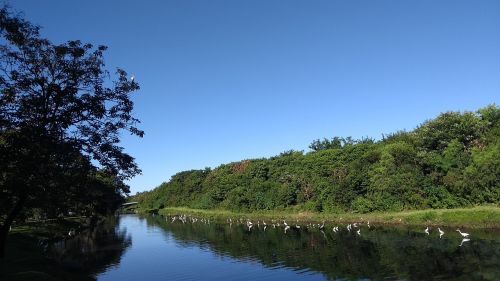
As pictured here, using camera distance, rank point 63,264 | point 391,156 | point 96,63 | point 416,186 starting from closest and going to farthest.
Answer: point 96,63 → point 63,264 → point 416,186 → point 391,156

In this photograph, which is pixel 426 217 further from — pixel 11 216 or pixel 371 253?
pixel 11 216

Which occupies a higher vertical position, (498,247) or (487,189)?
(487,189)

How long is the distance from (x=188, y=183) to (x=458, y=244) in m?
152

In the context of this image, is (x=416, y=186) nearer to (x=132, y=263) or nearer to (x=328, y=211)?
(x=328, y=211)

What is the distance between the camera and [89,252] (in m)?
64.3

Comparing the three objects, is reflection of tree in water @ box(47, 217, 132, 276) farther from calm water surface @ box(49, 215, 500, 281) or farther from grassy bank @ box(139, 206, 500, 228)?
grassy bank @ box(139, 206, 500, 228)

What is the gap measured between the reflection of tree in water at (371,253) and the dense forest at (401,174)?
12.5 meters

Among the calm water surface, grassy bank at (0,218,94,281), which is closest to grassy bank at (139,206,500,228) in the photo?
the calm water surface

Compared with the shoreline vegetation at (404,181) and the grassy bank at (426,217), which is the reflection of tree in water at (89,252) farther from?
the shoreline vegetation at (404,181)

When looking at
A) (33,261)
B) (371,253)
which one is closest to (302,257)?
(371,253)

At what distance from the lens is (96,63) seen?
103 ft

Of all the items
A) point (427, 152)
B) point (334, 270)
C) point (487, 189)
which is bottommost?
point (334, 270)

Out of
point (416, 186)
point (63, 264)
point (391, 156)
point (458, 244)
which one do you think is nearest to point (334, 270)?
point (458, 244)

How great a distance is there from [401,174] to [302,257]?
34993 millimetres
